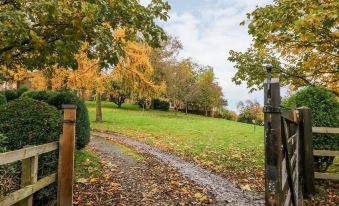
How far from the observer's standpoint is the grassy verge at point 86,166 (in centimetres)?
934

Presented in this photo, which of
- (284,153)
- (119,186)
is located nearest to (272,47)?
(119,186)

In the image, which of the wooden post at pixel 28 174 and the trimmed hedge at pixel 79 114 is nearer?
the wooden post at pixel 28 174

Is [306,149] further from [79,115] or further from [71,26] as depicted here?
[79,115]

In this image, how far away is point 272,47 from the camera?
13.2 m

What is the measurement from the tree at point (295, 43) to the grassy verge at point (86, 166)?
6.84 m

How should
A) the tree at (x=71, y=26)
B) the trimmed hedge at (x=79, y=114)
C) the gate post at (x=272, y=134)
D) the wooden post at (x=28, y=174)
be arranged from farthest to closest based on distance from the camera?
the trimmed hedge at (x=79, y=114), the tree at (x=71, y=26), the wooden post at (x=28, y=174), the gate post at (x=272, y=134)

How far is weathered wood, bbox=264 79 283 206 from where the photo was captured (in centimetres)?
330

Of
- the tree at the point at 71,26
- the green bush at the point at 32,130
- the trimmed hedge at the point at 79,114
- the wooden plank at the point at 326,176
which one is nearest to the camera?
the green bush at the point at 32,130

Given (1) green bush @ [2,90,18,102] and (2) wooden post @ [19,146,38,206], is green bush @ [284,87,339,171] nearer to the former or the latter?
(2) wooden post @ [19,146,38,206]

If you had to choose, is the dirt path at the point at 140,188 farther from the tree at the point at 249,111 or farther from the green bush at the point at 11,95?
the tree at the point at 249,111

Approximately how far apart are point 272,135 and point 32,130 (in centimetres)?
491

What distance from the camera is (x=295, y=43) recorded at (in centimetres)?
1194

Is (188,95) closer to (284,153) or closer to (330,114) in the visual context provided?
(330,114)

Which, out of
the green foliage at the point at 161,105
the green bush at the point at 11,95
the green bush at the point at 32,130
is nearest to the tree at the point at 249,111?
the green foliage at the point at 161,105
